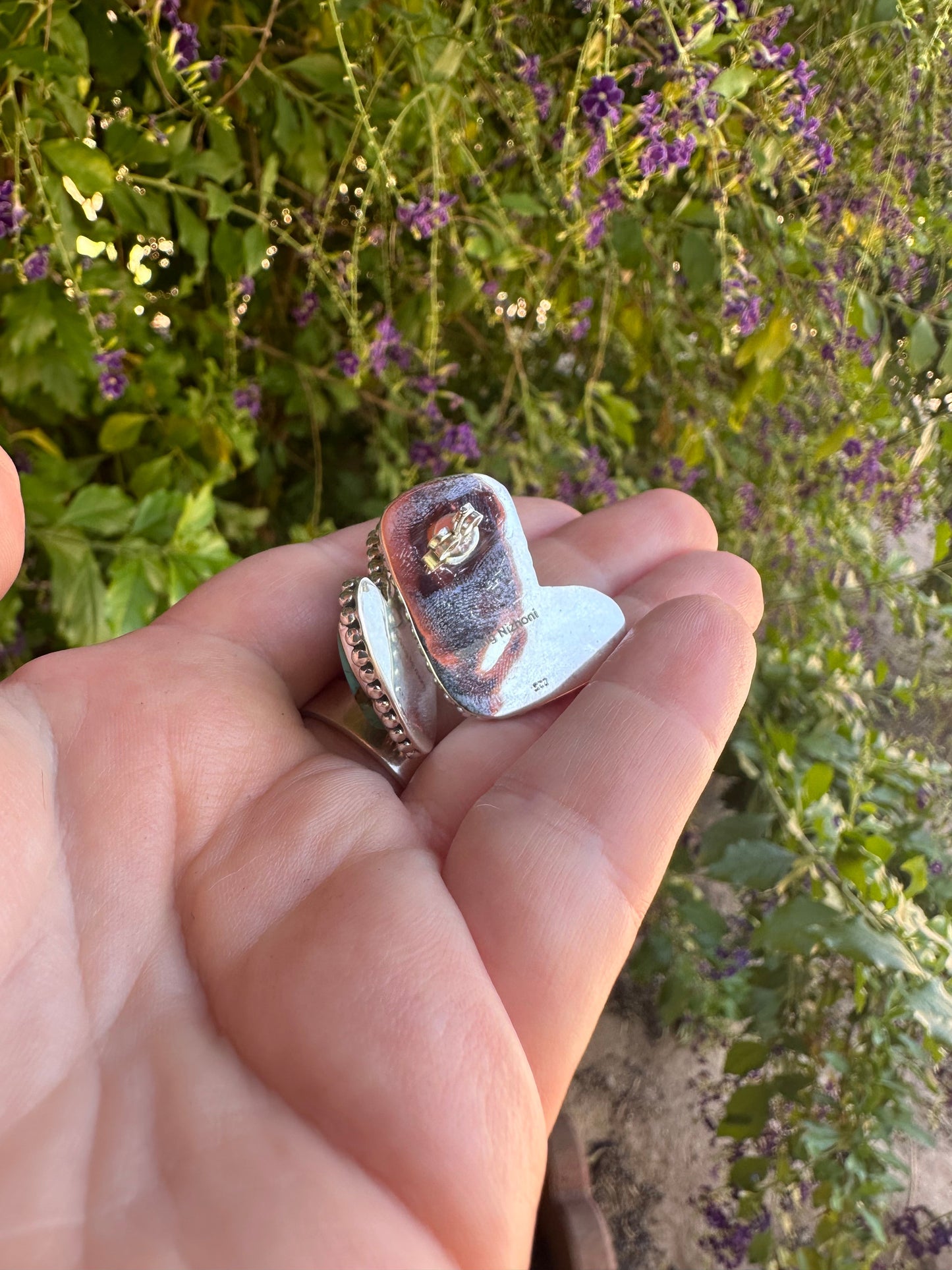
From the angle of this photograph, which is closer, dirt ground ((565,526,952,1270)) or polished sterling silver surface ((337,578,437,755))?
polished sterling silver surface ((337,578,437,755))

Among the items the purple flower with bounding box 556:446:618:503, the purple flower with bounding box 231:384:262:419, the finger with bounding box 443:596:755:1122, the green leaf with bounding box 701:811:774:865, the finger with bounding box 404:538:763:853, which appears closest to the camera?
the finger with bounding box 443:596:755:1122

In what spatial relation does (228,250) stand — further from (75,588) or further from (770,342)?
(770,342)

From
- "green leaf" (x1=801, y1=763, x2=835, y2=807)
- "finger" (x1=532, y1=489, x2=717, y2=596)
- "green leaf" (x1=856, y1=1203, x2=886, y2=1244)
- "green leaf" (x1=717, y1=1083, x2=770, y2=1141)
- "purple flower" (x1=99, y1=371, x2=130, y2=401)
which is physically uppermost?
"purple flower" (x1=99, y1=371, x2=130, y2=401)

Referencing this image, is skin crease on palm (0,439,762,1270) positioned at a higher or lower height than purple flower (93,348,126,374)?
lower

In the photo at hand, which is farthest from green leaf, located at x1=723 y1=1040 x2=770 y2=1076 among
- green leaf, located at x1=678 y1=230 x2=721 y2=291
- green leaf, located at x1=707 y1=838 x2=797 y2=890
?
green leaf, located at x1=678 y1=230 x2=721 y2=291

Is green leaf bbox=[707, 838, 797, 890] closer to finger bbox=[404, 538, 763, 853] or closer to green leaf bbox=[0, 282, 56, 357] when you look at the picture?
finger bbox=[404, 538, 763, 853]

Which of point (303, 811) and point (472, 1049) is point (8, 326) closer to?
point (303, 811)

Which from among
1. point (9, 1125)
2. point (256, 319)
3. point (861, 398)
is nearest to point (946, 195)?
point (861, 398)

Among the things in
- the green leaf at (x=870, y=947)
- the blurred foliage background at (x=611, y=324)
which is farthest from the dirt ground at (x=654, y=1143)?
the green leaf at (x=870, y=947)
